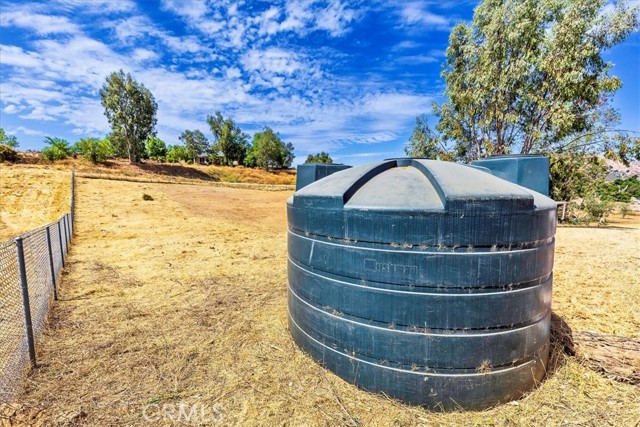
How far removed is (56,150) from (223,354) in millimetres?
42590

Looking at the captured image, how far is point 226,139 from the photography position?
206ft

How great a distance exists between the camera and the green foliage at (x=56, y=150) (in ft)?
109

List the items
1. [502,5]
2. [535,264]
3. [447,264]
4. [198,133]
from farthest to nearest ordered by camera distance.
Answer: [198,133] < [502,5] < [535,264] < [447,264]

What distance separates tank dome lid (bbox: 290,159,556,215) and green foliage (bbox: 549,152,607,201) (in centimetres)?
1528

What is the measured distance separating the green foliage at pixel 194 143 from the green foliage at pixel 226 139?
24.3 feet

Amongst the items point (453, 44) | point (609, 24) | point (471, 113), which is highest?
point (453, 44)

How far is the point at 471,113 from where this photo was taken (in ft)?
52.2

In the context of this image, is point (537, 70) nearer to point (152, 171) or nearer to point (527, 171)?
point (527, 171)

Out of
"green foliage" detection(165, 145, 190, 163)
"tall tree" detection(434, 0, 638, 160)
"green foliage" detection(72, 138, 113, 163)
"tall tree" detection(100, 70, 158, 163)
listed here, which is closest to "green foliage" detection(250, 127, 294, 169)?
"green foliage" detection(165, 145, 190, 163)

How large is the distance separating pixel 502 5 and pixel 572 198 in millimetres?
10928

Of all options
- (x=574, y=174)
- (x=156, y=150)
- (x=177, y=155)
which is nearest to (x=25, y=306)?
(x=574, y=174)

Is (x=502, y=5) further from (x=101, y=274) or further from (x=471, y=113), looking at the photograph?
(x=101, y=274)

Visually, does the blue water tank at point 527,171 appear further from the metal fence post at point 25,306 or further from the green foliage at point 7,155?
the green foliage at point 7,155

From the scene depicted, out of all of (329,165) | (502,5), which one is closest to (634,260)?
(329,165)
